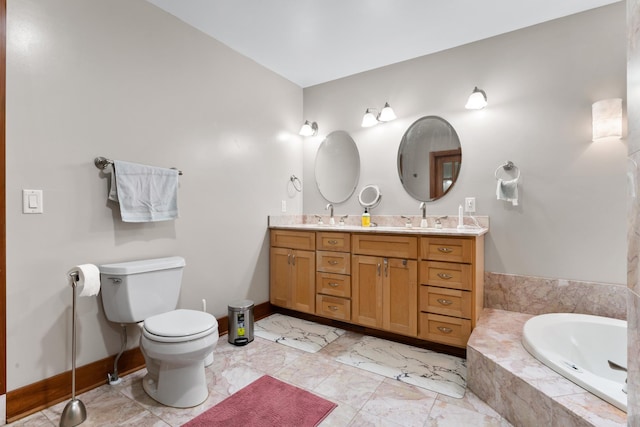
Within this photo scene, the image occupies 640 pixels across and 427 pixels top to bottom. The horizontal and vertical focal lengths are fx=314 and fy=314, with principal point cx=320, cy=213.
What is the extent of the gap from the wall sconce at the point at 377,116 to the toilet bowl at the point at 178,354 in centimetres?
224

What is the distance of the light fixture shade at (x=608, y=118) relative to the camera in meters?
2.05

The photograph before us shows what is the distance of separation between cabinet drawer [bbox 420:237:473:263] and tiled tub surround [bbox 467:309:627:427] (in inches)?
19.1

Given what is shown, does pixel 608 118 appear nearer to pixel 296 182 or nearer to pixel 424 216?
pixel 424 216

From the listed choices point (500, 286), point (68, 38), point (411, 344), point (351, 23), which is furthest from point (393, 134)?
point (68, 38)

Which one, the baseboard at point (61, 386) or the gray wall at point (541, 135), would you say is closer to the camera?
the baseboard at point (61, 386)

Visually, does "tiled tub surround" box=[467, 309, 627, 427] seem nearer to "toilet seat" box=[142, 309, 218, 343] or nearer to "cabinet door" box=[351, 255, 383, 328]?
"cabinet door" box=[351, 255, 383, 328]

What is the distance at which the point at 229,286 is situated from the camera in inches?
107

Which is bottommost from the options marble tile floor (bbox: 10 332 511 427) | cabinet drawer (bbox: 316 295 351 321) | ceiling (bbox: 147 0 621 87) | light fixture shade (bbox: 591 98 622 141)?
marble tile floor (bbox: 10 332 511 427)

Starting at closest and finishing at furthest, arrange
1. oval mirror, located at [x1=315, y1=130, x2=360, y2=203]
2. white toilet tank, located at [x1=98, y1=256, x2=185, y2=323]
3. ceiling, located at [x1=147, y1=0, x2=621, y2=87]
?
white toilet tank, located at [x1=98, y1=256, x2=185, y2=323], ceiling, located at [x1=147, y1=0, x2=621, y2=87], oval mirror, located at [x1=315, y1=130, x2=360, y2=203]

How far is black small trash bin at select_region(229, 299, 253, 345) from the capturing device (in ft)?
8.00

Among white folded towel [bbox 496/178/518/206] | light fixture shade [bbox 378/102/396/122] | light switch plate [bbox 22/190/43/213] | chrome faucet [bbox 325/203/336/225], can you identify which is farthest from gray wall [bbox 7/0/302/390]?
white folded towel [bbox 496/178/518/206]

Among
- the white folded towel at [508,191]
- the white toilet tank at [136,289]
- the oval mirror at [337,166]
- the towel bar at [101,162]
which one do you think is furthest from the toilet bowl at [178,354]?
the white folded towel at [508,191]

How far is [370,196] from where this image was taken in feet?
10.2

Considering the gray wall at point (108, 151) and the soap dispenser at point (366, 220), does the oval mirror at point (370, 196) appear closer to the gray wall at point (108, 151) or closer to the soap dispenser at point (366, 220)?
the soap dispenser at point (366, 220)
